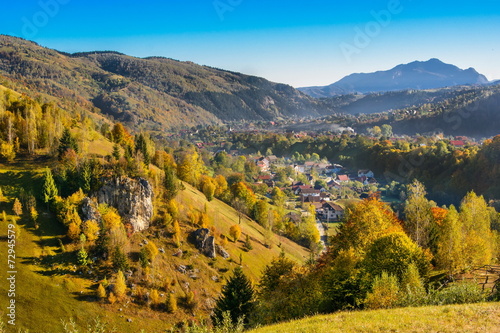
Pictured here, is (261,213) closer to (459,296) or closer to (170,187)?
(170,187)

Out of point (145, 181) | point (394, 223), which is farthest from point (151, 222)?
point (394, 223)

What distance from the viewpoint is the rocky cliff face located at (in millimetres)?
59031

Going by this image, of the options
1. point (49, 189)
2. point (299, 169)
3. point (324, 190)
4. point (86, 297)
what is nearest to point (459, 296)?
point (86, 297)

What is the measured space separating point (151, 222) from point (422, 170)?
443 feet

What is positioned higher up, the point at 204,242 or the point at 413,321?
the point at 413,321

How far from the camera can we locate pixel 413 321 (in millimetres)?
→ 19453

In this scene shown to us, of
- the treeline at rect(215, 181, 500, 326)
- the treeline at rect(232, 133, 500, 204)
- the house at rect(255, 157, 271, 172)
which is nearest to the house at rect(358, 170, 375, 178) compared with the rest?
the treeline at rect(232, 133, 500, 204)

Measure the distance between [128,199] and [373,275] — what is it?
4495 centimetres

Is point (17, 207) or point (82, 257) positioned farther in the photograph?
point (17, 207)

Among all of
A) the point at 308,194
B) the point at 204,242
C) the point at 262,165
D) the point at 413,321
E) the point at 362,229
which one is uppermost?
the point at 262,165

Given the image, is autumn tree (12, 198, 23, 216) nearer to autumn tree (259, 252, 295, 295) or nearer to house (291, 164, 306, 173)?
autumn tree (259, 252, 295, 295)

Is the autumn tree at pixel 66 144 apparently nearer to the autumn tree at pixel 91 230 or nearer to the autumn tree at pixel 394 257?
the autumn tree at pixel 91 230

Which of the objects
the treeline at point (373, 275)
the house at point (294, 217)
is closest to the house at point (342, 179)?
the house at point (294, 217)

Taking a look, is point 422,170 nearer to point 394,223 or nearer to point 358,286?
point 394,223
